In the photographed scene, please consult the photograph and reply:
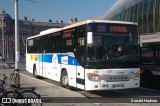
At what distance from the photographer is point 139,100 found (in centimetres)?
1272

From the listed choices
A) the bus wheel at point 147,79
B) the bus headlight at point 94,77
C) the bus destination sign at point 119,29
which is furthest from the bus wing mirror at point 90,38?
the bus wheel at point 147,79

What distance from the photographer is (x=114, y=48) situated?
13258 mm

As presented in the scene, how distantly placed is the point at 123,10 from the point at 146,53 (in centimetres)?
2990

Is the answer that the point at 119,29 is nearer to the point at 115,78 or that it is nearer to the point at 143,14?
the point at 115,78

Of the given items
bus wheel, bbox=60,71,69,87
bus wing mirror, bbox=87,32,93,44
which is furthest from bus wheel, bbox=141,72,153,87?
bus wing mirror, bbox=87,32,93,44

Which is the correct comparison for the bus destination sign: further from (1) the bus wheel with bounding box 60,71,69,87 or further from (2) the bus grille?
(1) the bus wheel with bounding box 60,71,69,87

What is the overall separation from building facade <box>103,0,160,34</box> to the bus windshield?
2207 cm

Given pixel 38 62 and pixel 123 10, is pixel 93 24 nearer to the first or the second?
pixel 38 62

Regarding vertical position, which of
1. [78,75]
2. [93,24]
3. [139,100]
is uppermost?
[93,24]

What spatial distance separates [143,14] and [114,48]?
27.3 metres

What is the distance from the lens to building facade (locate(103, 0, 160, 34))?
119 feet

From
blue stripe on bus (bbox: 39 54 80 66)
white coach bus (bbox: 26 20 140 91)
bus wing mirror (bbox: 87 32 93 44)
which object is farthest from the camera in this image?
blue stripe on bus (bbox: 39 54 80 66)

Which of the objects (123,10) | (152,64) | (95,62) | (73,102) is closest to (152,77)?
(152,64)

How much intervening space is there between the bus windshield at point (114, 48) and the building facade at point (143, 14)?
22.1 metres
